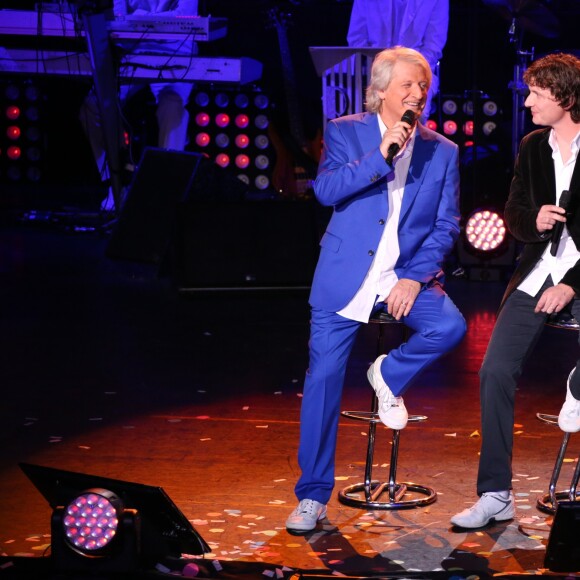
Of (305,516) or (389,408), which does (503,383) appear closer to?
(389,408)

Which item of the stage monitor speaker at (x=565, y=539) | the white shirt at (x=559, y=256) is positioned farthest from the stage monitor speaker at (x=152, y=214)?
the stage monitor speaker at (x=565, y=539)

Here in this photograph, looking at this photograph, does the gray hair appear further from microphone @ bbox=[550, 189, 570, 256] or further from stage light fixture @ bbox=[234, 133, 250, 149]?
stage light fixture @ bbox=[234, 133, 250, 149]

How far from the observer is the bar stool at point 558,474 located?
3.85 metres

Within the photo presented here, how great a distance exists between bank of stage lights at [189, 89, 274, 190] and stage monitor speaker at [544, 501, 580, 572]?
9.15 metres

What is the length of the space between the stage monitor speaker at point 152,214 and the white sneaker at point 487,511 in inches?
204

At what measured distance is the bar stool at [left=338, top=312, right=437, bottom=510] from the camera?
3.97 meters

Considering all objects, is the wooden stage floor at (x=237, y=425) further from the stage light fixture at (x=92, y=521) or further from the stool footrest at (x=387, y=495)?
the stage light fixture at (x=92, y=521)

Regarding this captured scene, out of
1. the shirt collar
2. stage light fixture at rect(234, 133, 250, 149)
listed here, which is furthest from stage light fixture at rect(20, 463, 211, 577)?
stage light fixture at rect(234, 133, 250, 149)

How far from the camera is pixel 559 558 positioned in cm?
302

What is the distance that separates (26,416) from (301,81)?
7668mm

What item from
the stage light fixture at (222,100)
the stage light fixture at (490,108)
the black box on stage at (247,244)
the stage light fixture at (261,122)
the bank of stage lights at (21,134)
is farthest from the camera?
the bank of stage lights at (21,134)

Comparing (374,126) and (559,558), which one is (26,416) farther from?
(559,558)

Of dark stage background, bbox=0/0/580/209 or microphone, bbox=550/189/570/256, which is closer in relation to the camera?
microphone, bbox=550/189/570/256

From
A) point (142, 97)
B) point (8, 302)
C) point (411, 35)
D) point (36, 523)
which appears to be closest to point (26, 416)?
point (36, 523)
